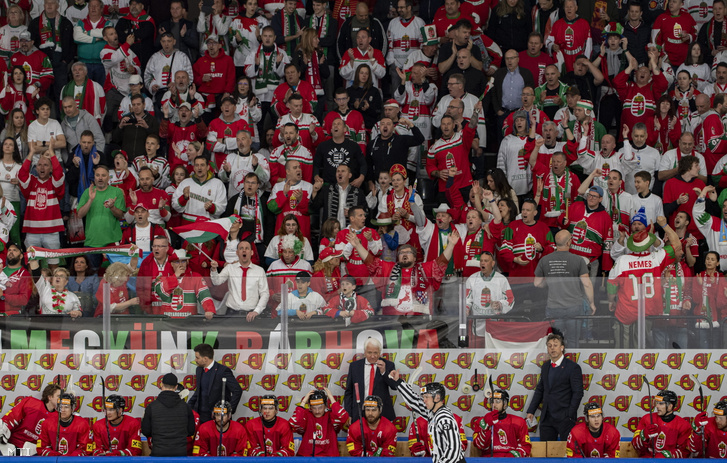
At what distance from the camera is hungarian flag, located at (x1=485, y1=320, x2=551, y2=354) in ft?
45.9

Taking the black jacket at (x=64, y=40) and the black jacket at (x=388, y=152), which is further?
the black jacket at (x=64, y=40)

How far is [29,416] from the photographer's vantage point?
→ 1407cm

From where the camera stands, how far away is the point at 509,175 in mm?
17875

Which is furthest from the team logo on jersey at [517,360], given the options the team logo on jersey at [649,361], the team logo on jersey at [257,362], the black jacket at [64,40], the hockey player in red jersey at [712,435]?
the black jacket at [64,40]

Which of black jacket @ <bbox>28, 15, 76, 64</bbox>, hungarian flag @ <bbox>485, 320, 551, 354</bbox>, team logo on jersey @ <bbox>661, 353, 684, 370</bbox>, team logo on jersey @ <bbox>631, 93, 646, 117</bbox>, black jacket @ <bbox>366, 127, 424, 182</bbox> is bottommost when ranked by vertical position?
team logo on jersey @ <bbox>661, 353, 684, 370</bbox>

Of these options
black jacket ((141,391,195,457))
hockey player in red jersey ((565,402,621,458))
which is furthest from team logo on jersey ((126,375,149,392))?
hockey player in red jersey ((565,402,621,458))

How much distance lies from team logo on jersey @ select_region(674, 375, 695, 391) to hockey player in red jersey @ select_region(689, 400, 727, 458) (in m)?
0.37

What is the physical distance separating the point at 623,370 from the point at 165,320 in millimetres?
5376

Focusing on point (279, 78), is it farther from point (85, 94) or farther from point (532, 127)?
point (532, 127)

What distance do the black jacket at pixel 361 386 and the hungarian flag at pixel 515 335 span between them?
3.95 ft

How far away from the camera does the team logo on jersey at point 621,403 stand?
13977mm

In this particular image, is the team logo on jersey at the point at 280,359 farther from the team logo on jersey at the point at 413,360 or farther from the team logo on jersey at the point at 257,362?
the team logo on jersey at the point at 413,360

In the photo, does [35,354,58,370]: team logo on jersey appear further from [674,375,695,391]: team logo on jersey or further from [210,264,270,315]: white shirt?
[674,375,695,391]: team logo on jersey

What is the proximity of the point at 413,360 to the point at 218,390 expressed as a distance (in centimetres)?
230
